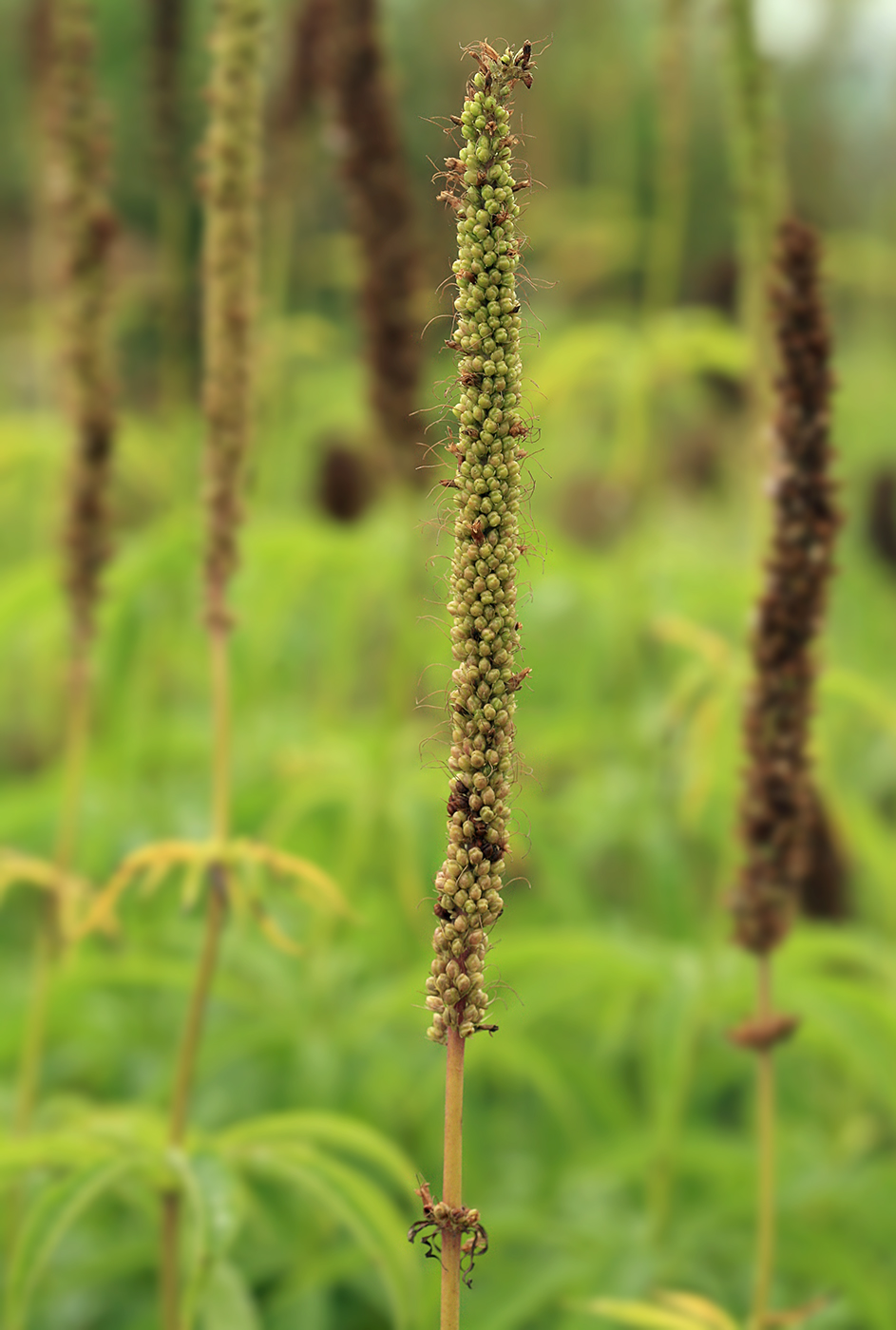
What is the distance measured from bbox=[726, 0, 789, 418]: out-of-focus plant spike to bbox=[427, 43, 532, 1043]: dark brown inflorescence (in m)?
1.37

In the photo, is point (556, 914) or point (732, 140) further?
point (556, 914)

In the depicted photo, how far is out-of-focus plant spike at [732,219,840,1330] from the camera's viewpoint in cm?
163

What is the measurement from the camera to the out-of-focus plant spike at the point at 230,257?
1762 millimetres

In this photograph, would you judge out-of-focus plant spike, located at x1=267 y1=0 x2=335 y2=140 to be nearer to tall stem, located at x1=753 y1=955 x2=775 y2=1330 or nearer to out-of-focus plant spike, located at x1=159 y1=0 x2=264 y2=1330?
out-of-focus plant spike, located at x1=159 y1=0 x2=264 y2=1330

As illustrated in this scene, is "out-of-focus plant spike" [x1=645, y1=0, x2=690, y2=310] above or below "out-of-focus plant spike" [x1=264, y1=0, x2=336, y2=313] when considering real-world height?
below

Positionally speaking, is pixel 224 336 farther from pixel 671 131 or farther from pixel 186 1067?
pixel 671 131

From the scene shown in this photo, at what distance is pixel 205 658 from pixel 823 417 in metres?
2.40

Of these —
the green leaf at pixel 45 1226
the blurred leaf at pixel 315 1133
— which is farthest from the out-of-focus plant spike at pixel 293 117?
the green leaf at pixel 45 1226

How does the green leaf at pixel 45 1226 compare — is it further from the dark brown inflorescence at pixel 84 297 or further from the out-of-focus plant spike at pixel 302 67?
the out-of-focus plant spike at pixel 302 67

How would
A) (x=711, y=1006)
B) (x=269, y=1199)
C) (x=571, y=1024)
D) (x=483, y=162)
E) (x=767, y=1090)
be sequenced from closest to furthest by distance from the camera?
(x=483, y=162) < (x=767, y=1090) < (x=711, y=1006) < (x=269, y=1199) < (x=571, y=1024)

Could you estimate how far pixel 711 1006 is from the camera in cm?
233

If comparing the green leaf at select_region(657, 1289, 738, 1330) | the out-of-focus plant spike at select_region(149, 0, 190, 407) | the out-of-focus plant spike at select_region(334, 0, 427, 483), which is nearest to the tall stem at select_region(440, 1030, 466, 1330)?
the green leaf at select_region(657, 1289, 738, 1330)

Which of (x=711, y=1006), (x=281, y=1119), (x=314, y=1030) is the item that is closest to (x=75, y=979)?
(x=314, y=1030)

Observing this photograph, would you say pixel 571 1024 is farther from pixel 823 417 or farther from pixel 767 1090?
pixel 823 417
